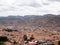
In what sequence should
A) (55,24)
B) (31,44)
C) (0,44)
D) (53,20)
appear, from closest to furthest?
(31,44) → (0,44) → (55,24) → (53,20)

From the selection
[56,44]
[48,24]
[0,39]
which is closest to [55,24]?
[48,24]

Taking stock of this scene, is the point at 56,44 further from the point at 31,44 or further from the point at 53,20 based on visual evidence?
the point at 53,20

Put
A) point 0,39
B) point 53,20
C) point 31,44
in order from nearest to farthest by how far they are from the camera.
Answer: point 31,44, point 0,39, point 53,20

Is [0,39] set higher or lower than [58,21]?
higher

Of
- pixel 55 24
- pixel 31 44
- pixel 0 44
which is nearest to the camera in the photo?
pixel 31 44

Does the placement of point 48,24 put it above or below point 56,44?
below

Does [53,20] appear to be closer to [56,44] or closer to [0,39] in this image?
[0,39]

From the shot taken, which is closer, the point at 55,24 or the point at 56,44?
the point at 56,44

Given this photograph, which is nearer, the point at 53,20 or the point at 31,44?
the point at 31,44

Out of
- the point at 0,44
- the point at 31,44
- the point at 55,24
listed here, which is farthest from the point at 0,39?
the point at 55,24
